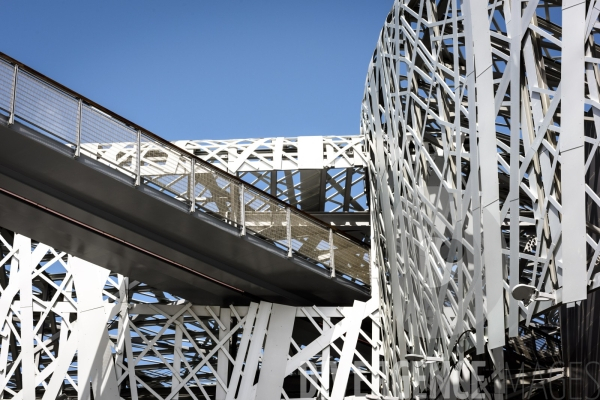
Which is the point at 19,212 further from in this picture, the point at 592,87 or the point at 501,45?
the point at 592,87

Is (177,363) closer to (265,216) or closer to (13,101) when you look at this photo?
(265,216)

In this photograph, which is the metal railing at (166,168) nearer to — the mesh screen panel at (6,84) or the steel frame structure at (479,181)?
the mesh screen panel at (6,84)

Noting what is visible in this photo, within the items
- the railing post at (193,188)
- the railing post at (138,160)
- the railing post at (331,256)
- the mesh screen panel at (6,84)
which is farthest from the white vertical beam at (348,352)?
the mesh screen panel at (6,84)

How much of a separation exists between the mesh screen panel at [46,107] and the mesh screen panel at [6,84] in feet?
0.58

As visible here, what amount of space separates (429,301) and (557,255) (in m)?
5.86

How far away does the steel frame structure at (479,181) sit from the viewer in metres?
11.8

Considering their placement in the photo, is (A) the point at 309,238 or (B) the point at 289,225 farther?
(A) the point at 309,238

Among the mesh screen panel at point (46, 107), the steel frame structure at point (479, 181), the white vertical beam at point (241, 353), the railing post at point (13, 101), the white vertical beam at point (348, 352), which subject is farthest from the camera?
the white vertical beam at point (241, 353)

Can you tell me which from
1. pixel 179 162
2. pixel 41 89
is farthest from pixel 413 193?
pixel 41 89

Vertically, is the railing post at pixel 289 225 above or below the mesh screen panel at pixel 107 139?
below

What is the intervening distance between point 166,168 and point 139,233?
166 centimetres

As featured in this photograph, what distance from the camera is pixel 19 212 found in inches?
711

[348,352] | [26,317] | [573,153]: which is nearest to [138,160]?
[26,317]

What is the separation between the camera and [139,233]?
61.9 ft
